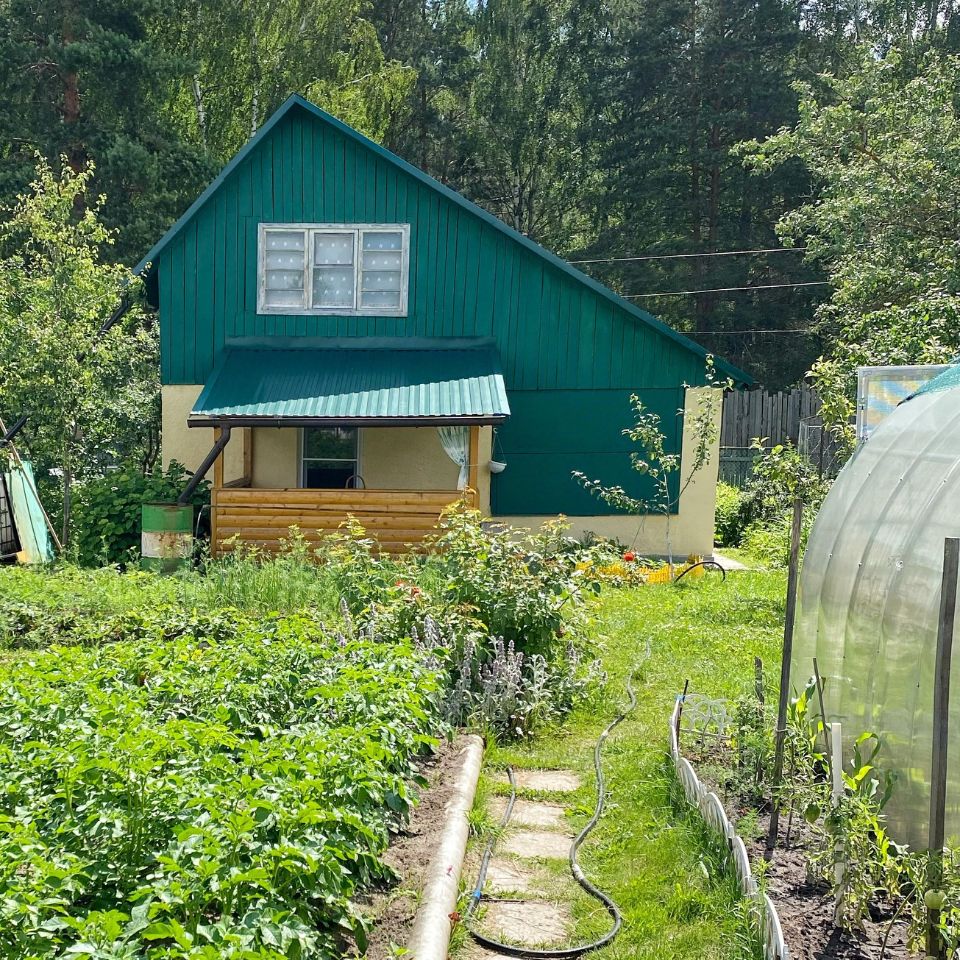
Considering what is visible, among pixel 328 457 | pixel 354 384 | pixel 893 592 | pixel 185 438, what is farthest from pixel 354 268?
pixel 893 592

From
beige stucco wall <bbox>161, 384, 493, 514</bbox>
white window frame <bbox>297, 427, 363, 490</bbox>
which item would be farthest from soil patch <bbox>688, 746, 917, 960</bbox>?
white window frame <bbox>297, 427, 363, 490</bbox>

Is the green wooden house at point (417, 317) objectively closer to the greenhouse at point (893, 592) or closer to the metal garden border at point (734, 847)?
the greenhouse at point (893, 592)

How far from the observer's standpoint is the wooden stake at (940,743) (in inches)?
147

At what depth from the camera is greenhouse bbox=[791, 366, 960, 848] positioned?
14.3 feet

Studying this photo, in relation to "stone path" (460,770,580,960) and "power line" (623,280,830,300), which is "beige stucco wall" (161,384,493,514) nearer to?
"stone path" (460,770,580,960)

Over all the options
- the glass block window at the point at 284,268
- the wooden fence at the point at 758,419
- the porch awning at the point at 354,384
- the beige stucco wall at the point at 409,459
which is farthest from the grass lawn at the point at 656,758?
the wooden fence at the point at 758,419

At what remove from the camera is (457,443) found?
562 inches

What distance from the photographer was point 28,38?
79.0ft

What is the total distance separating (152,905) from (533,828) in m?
2.82

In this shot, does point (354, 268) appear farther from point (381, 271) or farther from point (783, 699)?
point (783, 699)

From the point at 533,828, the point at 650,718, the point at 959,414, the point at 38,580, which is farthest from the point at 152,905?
the point at 38,580

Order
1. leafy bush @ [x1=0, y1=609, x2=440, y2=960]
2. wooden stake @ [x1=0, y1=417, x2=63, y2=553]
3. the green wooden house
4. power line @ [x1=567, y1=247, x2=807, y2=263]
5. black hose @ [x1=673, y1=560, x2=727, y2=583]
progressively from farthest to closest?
power line @ [x1=567, y1=247, x2=807, y2=263]
the green wooden house
wooden stake @ [x1=0, y1=417, x2=63, y2=553]
black hose @ [x1=673, y1=560, x2=727, y2=583]
leafy bush @ [x1=0, y1=609, x2=440, y2=960]

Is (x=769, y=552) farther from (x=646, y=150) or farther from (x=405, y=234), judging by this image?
(x=646, y=150)

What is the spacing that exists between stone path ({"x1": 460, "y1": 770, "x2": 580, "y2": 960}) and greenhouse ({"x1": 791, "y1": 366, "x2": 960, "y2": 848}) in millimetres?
1494
